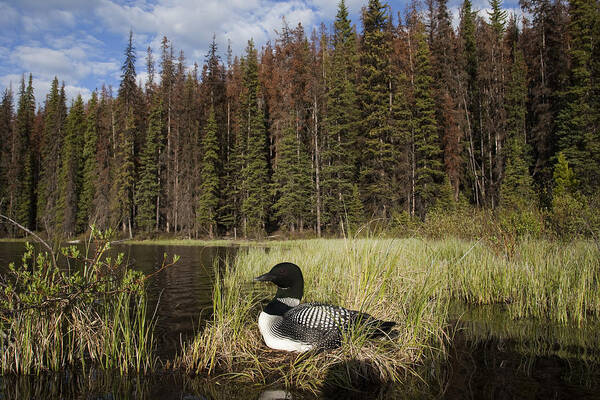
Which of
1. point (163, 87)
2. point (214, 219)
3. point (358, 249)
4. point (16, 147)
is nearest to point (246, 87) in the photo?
point (163, 87)

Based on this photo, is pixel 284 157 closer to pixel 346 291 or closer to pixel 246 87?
pixel 246 87

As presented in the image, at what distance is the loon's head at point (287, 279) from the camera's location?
13.5 ft

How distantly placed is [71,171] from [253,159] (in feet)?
64.3

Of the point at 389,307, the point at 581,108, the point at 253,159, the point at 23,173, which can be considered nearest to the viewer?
the point at 389,307

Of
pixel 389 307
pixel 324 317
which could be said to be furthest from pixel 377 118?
pixel 324 317

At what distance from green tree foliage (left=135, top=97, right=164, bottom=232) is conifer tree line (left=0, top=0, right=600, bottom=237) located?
0.66ft

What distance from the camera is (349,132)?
28.7 metres

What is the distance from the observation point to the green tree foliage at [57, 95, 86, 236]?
3588 centimetres

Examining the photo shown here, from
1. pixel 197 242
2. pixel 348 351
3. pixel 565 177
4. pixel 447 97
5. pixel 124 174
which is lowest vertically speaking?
pixel 197 242

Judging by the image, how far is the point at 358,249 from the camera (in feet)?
15.3

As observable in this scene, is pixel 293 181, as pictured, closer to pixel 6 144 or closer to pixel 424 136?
pixel 424 136

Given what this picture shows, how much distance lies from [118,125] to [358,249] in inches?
1498

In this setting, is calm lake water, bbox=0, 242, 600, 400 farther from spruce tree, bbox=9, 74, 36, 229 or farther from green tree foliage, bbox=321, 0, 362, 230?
spruce tree, bbox=9, 74, 36, 229

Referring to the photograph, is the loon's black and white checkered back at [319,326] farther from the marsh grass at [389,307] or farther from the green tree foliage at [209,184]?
the green tree foliage at [209,184]
